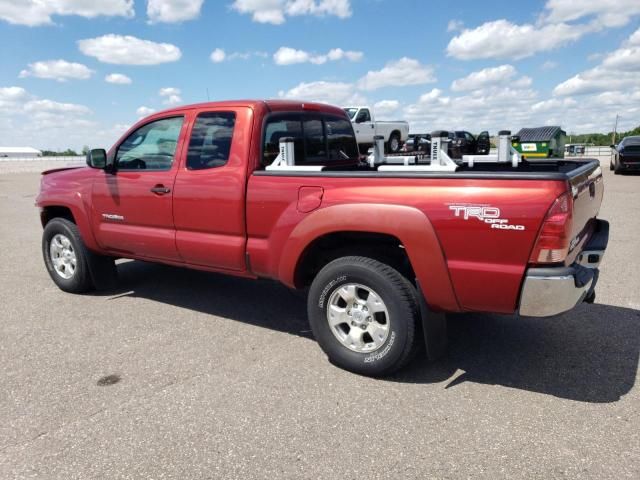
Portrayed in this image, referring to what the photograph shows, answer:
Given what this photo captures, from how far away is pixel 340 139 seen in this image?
5184 millimetres

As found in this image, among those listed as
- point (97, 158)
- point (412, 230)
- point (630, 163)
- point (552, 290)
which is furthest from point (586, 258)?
point (630, 163)

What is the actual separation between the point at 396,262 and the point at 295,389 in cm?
107

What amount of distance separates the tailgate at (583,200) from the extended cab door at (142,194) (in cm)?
306

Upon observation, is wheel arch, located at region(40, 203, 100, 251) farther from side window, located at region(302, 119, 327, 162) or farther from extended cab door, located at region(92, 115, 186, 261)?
side window, located at region(302, 119, 327, 162)

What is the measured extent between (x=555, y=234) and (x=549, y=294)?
0.34 meters

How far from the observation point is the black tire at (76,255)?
5367mm

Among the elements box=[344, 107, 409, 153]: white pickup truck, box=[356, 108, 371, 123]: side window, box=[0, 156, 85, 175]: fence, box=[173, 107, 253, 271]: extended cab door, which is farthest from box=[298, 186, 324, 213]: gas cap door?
box=[0, 156, 85, 175]: fence

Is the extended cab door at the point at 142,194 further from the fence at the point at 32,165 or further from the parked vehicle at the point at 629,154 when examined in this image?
the fence at the point at 32,165

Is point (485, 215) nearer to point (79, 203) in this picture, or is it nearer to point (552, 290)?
point (552, 290)

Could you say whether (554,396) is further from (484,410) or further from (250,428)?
(250,428)

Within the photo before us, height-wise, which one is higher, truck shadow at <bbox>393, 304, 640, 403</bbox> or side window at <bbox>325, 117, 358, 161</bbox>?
side window at <bbox>325, 117, 358, 161</bbox>

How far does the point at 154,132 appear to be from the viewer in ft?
15.5

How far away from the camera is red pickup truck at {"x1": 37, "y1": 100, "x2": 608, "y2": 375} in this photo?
114 inches

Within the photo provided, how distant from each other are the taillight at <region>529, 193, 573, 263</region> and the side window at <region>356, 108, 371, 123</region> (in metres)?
17.2
